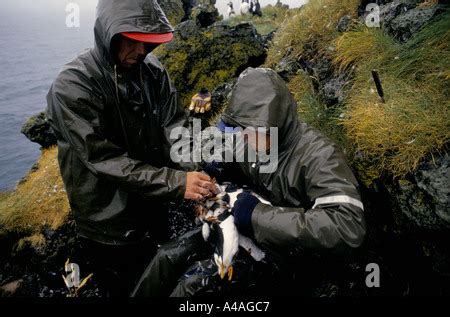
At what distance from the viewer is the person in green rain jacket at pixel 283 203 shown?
2439 millimetres

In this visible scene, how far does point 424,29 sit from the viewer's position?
13.4 feet

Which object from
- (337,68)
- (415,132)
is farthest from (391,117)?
(337,68)

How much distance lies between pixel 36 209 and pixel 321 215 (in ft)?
18.4

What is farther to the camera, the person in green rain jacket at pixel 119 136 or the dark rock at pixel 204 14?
the dark rock at pixel 204 14

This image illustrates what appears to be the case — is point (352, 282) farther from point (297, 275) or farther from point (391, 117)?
point (391, 117)

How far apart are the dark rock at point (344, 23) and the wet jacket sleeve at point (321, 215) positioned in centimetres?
366

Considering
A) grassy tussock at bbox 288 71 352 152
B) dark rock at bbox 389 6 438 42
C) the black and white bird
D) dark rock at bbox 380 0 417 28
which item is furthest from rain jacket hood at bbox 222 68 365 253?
dark rock at bbox 380 0 417 28

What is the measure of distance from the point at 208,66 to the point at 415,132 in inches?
205

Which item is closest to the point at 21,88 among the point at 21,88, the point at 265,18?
the point at 21,88

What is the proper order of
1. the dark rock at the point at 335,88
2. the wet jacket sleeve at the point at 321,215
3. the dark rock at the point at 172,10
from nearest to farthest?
the wet jacket sleeve at the point at 321,215, the dark rock at the point at 335,88, the dark rock at the point at 172,10

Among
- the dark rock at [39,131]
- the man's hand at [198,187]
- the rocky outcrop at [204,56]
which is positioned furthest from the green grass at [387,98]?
the dark rock at [39,131]

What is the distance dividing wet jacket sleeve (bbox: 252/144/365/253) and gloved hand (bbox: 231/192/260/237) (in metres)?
0.05

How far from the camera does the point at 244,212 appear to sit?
108 inches

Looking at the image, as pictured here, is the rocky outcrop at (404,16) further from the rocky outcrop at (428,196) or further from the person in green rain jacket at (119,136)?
the person in green rain jacket at (119,136)
